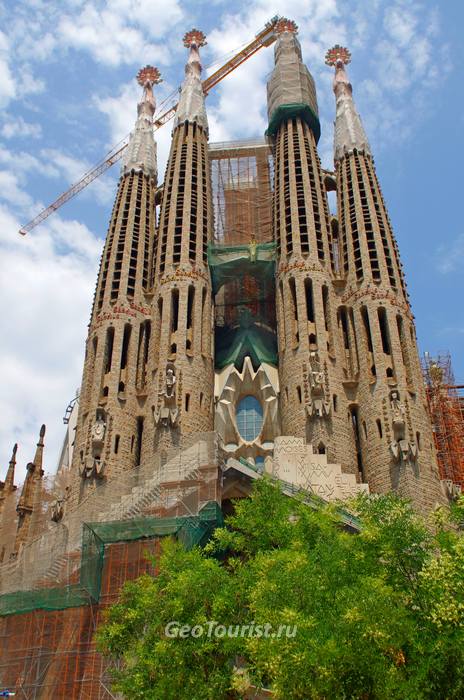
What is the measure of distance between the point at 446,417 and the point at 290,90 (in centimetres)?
2523

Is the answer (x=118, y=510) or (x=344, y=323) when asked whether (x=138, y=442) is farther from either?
(x=344, y=323)

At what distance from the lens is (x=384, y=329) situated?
36.5 m

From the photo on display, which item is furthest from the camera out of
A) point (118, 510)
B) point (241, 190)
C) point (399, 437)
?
point (241, 190)

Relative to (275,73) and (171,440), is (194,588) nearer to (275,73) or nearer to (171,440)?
(171,440)

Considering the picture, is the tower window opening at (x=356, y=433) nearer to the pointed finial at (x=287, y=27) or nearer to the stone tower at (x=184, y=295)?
the stone tower at (x=184, y=295)

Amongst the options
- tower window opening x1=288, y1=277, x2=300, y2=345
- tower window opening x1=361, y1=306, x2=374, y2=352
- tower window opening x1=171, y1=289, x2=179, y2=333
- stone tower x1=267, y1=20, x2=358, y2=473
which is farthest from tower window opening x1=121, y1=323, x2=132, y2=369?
tower window opening x1=361, y1=306, x2=374, y2=352

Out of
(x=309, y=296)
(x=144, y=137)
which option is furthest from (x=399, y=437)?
(x=144, y=137)

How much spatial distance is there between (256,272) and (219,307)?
4.30 m

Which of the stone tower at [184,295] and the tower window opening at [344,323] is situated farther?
the tower window opening at [344,323]

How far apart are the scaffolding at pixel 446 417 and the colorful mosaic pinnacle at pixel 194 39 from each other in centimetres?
3161

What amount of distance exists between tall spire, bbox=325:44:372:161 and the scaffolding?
16830mm

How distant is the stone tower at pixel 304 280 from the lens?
33.8 m

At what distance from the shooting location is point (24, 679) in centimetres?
2397

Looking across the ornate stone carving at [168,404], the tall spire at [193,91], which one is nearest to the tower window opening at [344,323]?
the ornate stone carving at [168,404]
